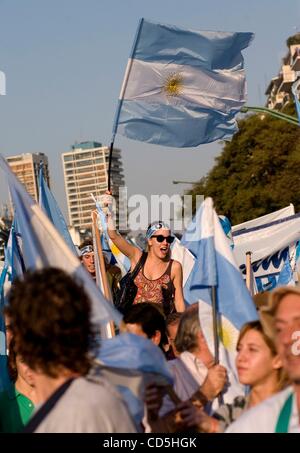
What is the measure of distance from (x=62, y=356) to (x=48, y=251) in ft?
3.34

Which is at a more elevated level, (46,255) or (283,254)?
(283,254)

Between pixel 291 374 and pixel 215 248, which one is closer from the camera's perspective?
pixel 291 374

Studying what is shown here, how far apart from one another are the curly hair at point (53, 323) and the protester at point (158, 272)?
4.74 metres

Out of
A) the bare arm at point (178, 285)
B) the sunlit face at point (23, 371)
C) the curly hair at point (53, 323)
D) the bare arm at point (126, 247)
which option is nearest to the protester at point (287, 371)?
the curly hair at point (53, 323)

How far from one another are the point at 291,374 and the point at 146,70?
6427 millimetres

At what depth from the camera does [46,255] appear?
177 inches

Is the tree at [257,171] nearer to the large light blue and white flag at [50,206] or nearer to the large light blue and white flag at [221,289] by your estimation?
the large light blue and white flag at [50,206]

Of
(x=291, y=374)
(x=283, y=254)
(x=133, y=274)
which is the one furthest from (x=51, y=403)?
(x=283, y=254)

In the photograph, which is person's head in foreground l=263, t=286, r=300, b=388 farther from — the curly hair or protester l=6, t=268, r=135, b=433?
the curly hair

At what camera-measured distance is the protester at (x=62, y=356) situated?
345cm

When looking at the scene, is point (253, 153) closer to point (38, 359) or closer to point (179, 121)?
point (179, 121)

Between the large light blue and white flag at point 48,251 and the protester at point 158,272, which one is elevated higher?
the protester at point 158,272

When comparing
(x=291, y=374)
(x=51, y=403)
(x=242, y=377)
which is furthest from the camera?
(x=242, y=377)

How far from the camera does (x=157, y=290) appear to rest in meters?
8.60
